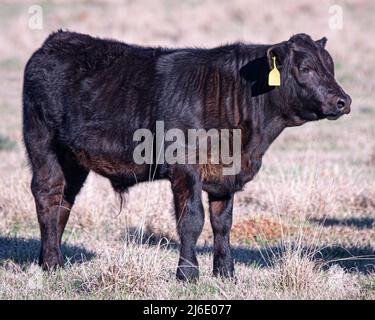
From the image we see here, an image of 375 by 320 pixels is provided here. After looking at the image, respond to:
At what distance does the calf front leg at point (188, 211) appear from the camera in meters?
7.77

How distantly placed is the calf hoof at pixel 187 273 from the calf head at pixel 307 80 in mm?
1662

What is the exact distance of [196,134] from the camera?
25.5 ft

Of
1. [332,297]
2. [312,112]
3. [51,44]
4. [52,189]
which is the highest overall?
[51,44]

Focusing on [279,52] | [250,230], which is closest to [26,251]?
[250,230]

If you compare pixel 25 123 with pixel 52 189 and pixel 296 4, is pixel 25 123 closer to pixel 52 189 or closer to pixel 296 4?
pixel 52 189

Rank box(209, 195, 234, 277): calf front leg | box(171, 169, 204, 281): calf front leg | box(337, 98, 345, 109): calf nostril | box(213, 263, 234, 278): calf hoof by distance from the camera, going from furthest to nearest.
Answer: box(209, 195, 234, 277): calf front leg → box(213, 263, 234, 278): calf hoof → box(171, 169, 204, 281): calf front leg → box(337, 98, 345, 109): calf nostril

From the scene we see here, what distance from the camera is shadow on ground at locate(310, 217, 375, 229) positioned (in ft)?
34.3

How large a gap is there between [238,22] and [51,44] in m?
21.5

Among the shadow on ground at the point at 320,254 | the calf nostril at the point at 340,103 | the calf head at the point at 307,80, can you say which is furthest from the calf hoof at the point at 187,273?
the calf nostril at the point at 340,103

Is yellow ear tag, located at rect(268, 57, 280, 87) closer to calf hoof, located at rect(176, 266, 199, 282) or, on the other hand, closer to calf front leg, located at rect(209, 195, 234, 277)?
calf front leg, located at rect(209, 195, 234, 277)

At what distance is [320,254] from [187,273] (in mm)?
1913

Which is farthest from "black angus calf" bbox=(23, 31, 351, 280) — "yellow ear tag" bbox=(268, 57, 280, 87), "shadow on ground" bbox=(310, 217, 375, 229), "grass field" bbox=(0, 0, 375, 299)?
"shadow on ground" bbox=(310, 217, 375, 229)

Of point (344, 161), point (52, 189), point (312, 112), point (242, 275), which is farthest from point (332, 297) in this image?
point (344, 161)

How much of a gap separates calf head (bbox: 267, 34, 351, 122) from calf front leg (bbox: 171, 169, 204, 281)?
1108 mm
